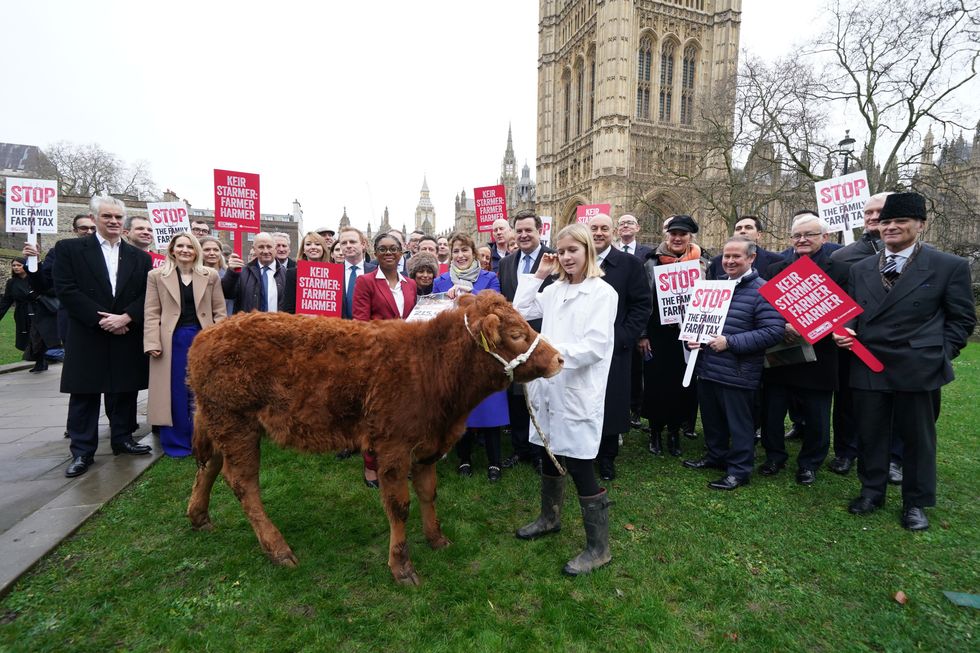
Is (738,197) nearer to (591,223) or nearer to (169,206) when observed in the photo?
(591,223)

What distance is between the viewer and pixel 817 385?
513cm

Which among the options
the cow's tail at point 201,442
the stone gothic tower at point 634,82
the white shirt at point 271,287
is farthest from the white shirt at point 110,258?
the stone gothic tower at point 634,82

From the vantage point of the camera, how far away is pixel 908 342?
4.22 meters

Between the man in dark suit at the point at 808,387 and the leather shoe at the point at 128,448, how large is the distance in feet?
25.7

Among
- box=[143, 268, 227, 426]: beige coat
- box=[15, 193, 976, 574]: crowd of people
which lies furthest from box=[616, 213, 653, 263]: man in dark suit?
box=[143, 268, 227, 426]: beige coat

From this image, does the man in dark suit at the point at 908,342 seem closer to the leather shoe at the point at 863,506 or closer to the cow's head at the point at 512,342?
the leather shoe at the point at 863,506

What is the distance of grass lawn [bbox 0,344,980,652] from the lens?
9.50 feet

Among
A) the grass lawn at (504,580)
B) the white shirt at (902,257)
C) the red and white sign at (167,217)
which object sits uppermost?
the red and white sign at (167,217)

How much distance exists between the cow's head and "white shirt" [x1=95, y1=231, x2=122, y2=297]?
5078 mm

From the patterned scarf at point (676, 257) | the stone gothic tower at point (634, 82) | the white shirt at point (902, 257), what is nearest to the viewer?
the white shirt at point (902, 257)

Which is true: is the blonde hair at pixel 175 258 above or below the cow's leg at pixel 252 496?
above

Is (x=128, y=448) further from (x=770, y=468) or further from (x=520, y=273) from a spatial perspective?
(x=770, y=468)

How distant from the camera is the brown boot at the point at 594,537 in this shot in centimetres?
355

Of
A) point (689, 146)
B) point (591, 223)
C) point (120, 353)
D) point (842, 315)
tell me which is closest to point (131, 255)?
point (120, 353)
